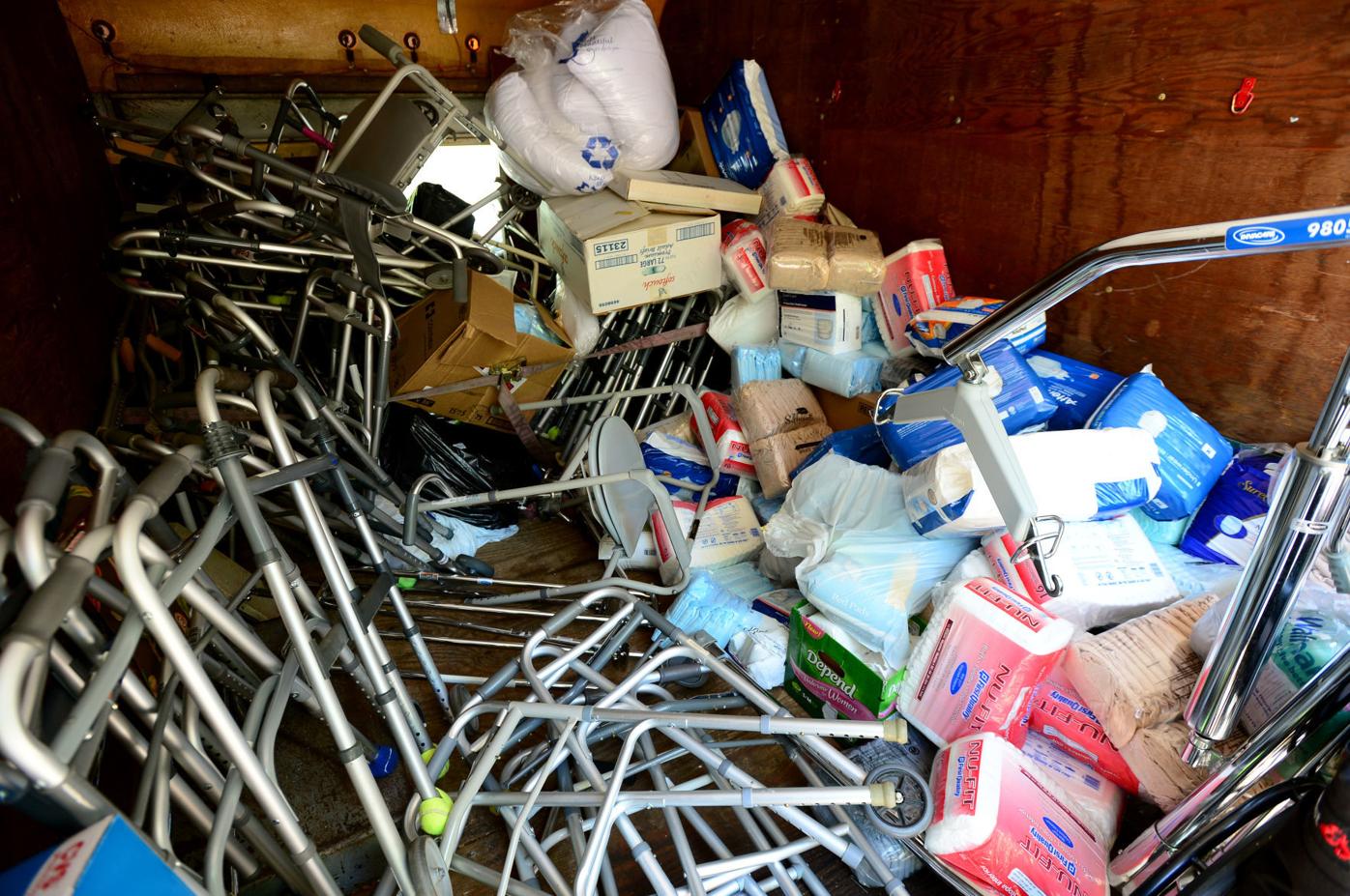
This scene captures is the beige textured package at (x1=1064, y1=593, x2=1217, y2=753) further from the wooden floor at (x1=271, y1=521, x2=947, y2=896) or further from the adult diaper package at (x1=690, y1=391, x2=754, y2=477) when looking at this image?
the adult diaper package at (x1=690, y1=391, x2=754, y2=477)

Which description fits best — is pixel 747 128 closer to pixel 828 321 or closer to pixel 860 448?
pixel 828 321

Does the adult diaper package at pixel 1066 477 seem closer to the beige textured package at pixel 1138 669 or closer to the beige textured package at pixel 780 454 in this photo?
the beige textured package at pixel 1138 669

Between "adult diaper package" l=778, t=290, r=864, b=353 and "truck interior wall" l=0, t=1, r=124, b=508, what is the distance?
2.15m

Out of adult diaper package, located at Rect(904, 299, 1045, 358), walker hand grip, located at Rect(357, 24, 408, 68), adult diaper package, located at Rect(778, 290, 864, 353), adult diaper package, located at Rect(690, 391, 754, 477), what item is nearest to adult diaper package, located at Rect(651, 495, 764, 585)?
adult diaper package, located at Rect(690, 391, 754, 477)

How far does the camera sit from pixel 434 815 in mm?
1200

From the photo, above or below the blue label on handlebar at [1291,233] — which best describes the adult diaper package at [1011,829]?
below

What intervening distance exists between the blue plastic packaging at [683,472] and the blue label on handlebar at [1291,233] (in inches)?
68.6

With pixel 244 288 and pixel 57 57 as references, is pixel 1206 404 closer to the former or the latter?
pixel 244 288

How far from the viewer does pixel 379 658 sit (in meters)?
1.35

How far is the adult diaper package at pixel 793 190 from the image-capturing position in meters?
2.66

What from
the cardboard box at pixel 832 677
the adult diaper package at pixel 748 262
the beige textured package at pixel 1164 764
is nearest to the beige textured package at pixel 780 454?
the cardboard box at pixel 832 677

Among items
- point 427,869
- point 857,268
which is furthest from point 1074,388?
point 427,869

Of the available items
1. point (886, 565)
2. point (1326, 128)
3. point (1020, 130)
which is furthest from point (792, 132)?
point (886, 565)

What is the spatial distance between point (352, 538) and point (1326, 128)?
264cm
